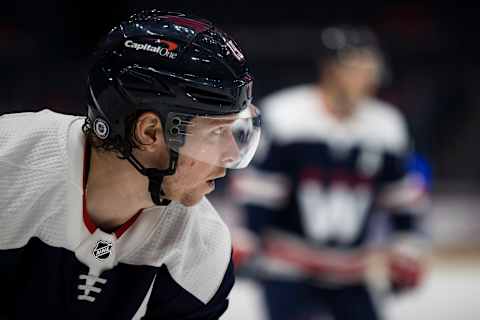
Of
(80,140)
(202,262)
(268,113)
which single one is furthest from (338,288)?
(80,140)

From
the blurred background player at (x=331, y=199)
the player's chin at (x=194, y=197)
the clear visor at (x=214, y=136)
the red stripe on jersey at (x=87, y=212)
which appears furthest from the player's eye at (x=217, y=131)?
the blurred background player at (x=331, y=199)

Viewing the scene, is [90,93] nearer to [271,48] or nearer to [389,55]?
[271,48]

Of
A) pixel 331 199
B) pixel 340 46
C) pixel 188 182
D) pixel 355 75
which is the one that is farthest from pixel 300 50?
pixel 188 182

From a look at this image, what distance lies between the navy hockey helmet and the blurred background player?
1.52m

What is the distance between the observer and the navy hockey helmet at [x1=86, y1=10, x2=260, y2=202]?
68.0 inches

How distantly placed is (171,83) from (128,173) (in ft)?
0.69

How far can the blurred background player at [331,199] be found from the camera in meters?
3.31

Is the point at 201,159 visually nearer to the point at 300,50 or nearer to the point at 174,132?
the point at 174,132

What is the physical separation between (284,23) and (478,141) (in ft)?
4.59

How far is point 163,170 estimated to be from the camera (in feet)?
5.93

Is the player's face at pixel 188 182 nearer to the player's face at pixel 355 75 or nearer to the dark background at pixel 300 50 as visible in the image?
the player's face at pixel 355 75

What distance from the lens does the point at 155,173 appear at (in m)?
1.80

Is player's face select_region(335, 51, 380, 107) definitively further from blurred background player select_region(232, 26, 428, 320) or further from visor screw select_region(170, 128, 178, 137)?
visor screw select_region(170, 128, 178, 137)

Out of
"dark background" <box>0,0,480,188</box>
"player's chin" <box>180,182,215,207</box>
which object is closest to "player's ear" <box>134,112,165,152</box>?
"player's chin" <box>180,182,215,207</box>
